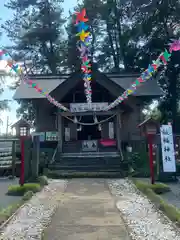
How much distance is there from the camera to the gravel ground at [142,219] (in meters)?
4.41

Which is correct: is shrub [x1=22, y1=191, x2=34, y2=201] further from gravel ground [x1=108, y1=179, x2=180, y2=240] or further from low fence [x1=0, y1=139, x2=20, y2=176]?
low fence [x1=0, y1=139, x2=20, y2=176]

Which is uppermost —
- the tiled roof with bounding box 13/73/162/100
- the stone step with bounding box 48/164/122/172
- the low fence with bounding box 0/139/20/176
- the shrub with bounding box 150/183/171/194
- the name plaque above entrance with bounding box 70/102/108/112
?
the tiled roof with bounding box 13/73/162/100

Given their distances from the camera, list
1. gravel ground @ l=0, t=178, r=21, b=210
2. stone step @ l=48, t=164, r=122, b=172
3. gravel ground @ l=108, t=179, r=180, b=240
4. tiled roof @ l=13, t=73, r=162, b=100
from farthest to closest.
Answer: tiled roof @ l=13, t=73, r=162, b=100, stone step @ l=48, t=164, r=122, b=172, gravel ground @ l=0, t=178, r=21, b=210, gravel ground @ l=108, t=179, r=180, b=240

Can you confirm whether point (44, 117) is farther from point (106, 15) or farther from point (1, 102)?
point (106, 15)

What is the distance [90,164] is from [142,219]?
758 centimetres

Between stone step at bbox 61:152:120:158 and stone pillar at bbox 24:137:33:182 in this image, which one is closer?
stone pillar at bbox 24:137:33:182

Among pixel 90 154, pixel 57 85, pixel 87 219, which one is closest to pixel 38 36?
pixel 57 85

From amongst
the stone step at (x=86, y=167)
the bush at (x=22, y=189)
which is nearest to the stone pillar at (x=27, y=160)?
the bush at (x=22, y=189)

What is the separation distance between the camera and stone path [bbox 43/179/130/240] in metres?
4.46

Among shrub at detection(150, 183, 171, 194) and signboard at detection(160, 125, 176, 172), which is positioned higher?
signboard at detection(160, 125, 176, 172)

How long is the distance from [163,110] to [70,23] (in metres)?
14.3

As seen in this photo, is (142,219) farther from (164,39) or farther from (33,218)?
(164,39)

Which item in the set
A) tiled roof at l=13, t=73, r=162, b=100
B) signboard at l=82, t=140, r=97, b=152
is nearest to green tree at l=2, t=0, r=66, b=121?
tiled roof at l=13, t=73, r=162, b=100

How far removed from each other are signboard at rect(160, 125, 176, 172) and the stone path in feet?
8.92
